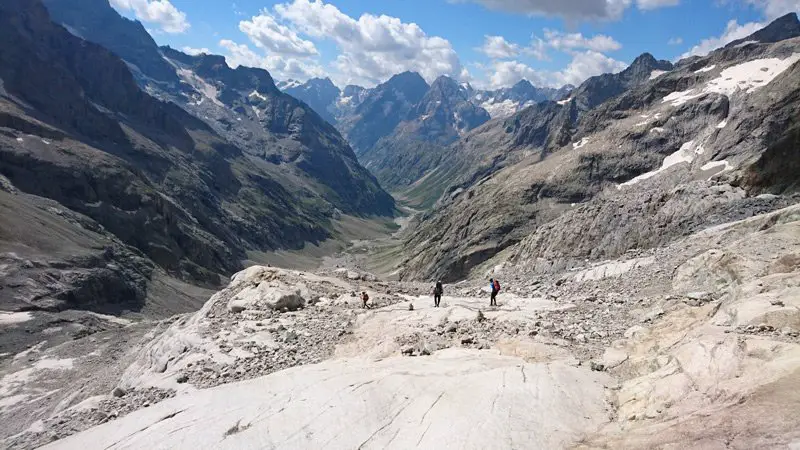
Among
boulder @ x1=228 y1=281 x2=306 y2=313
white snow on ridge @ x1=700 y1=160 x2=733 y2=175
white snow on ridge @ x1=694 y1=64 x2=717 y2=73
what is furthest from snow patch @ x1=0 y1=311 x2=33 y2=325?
white snow on ridge @ x1=694 y1=64 x2=717 y2=73

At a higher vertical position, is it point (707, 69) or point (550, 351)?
Result: point (707, 69)

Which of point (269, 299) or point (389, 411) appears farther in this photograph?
point (269, 299)

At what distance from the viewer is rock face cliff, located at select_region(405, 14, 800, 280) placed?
55.4 metres

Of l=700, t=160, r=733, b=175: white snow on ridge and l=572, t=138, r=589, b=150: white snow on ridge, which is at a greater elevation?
l=572, t=138, r=589, b=150: white snow on ridge

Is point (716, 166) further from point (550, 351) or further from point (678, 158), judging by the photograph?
point (550, 351)

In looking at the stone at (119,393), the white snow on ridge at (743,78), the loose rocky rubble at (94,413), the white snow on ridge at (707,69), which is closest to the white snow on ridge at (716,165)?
the white snow on ridge at (743,78)

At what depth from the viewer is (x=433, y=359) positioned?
2181 cm

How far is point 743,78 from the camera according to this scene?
379 ft

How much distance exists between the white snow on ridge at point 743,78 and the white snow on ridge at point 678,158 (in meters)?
17.2

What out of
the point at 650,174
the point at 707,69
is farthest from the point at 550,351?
the point at 707,69

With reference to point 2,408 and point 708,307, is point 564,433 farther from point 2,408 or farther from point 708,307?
point 2,408

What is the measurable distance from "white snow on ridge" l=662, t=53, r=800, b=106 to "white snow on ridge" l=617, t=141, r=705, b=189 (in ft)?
56.5

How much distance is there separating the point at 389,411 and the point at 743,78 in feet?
424

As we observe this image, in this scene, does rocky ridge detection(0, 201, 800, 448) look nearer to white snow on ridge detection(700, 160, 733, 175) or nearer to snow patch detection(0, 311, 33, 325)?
white snow on ridge detection(700, 160, 733, 175)
